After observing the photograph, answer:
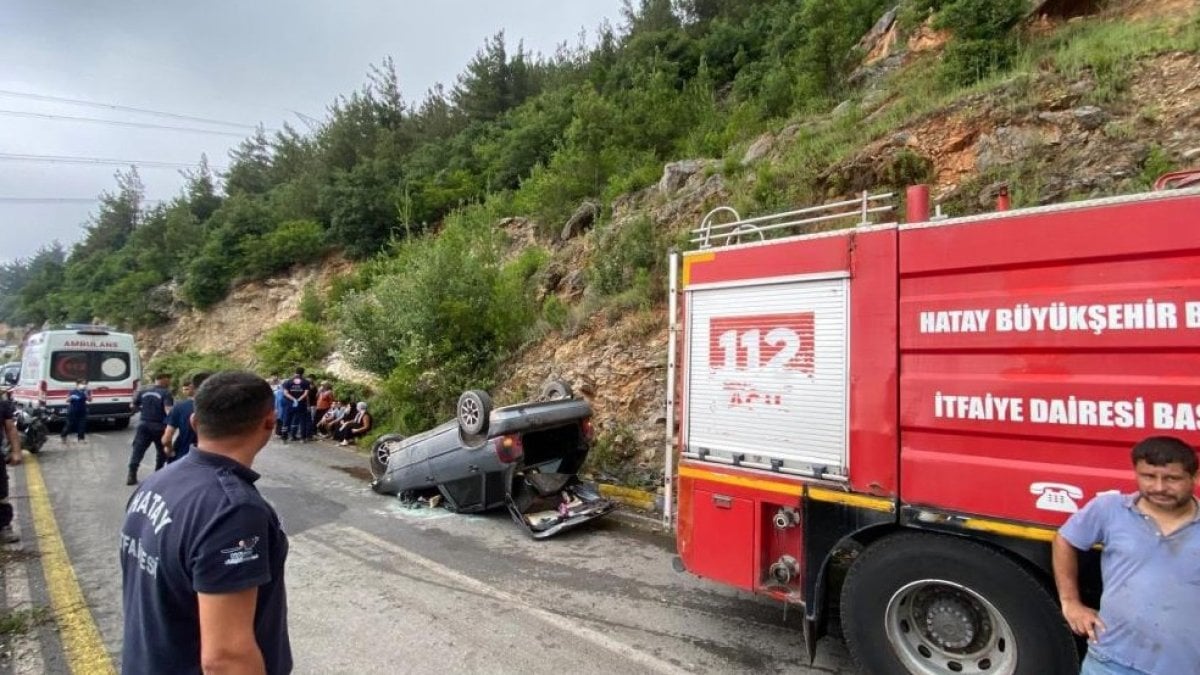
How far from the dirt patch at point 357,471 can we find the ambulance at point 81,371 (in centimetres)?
857

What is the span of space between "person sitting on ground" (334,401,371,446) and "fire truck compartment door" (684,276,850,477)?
9827mm

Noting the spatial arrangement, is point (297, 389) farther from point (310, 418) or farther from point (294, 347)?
point (294, 347)

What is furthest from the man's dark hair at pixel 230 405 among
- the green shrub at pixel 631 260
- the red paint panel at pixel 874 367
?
the green shrub at pixel 631 260

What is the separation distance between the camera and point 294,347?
22.5 m

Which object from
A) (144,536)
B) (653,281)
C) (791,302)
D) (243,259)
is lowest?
(144,536)

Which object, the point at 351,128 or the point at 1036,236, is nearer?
the point at 1036,236

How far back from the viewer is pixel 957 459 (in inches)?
119

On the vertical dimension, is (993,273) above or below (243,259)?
below

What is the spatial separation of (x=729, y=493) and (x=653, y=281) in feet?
24.2

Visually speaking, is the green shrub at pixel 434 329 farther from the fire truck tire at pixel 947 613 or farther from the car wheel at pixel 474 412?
the fire truck tire at pixel 947 613

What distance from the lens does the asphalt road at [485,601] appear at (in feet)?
12.0

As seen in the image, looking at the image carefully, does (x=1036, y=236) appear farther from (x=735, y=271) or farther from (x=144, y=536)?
(x=144, y=536)

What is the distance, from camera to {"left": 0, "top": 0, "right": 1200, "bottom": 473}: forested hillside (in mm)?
9289

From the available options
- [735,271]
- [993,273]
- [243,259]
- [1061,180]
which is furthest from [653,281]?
[243,259]
